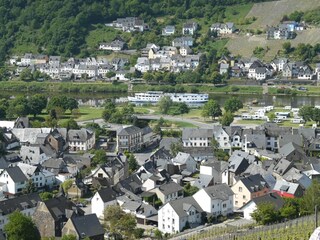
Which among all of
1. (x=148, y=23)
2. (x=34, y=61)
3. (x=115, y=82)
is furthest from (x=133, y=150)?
(x=148, y=23)

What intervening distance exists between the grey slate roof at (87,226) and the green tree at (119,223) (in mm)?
416

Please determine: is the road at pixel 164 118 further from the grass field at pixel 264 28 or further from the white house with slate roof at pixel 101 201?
the grass field at pixel 264 28

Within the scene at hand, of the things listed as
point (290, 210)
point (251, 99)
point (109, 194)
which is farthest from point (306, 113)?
point (109, 194)

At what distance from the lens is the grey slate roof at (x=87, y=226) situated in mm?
18406

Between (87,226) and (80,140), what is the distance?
45.6 ft

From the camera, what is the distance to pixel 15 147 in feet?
104

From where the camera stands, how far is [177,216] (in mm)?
20156

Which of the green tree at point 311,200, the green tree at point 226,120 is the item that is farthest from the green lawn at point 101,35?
the green tree at point 311,200

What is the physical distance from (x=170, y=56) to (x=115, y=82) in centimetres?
703

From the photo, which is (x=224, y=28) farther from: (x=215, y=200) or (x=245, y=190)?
(x=215, y=200)

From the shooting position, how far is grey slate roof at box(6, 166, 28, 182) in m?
24.4

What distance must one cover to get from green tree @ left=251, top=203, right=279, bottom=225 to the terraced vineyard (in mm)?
469

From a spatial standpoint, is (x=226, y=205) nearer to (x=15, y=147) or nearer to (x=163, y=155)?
(x=163, y=155)

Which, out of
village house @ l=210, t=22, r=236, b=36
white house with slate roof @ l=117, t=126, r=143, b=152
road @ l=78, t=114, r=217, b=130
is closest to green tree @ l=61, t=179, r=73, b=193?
white house with slate roof @ l=117, t=126, r=143, b=152
